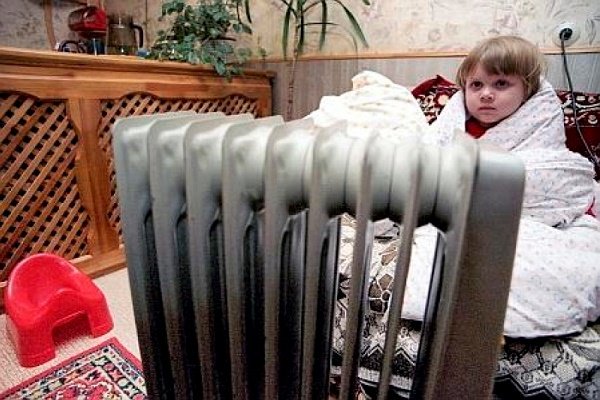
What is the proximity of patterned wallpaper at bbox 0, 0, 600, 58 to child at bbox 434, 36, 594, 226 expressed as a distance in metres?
0.41

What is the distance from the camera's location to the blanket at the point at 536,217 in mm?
575

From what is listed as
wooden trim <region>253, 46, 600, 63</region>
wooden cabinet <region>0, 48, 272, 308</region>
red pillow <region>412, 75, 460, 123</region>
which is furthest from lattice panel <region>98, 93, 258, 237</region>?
red pillow <region>412, 75, 460, 123</region>

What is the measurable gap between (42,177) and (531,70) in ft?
Answer: 4.88

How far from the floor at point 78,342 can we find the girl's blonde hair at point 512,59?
1190 mm

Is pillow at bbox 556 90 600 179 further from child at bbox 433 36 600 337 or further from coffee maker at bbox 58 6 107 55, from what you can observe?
coffee maker at bbox 58 6 107 55

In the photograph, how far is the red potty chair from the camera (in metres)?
0.88

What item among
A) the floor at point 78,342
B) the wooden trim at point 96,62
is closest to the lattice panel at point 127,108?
the wooden trim at point 96,62

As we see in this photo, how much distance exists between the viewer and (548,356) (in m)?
0.58

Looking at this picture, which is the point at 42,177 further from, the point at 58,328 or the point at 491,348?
the point at 491,348

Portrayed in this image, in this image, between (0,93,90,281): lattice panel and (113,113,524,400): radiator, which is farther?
(0,93,90,281): lattice panel

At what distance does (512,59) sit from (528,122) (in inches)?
6.2

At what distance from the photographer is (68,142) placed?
1183 millimetres

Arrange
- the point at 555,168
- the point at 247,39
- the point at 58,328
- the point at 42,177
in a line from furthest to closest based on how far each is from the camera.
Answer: the point at 247,39 < the point at 42,177 < the point at 58,328 < the point at 555,168

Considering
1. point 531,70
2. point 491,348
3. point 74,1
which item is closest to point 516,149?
point 531,70
